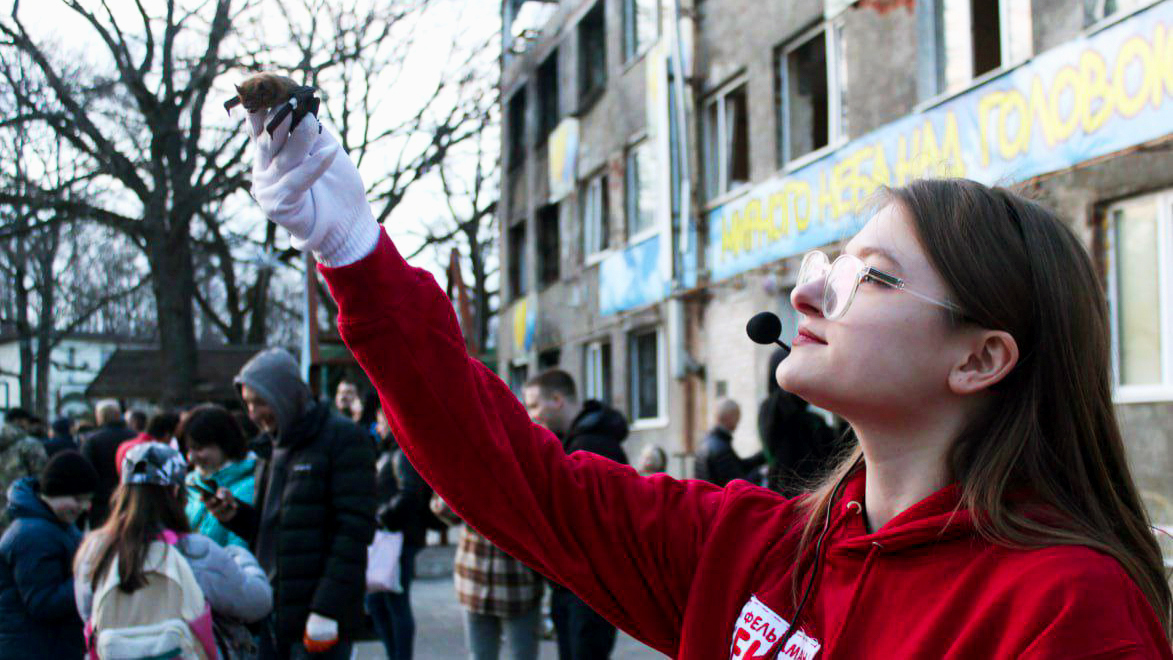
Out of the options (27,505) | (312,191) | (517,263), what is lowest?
(27,505)

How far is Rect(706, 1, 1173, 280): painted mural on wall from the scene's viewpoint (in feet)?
24.9

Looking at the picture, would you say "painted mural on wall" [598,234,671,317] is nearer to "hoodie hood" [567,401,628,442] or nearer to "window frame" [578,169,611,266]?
"window frame" [578,169,611,266]

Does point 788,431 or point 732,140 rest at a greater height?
point 732,140

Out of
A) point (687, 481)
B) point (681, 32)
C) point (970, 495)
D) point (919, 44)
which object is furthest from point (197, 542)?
point (681, 32)

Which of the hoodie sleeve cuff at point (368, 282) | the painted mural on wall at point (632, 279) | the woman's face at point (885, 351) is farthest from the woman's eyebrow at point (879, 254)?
the painted mural on wall at point (632, 279)

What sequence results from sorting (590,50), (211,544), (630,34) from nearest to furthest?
(211,544), (630,34), (590,50)

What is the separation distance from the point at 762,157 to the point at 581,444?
25.1 feet

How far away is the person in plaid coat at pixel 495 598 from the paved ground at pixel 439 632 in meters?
1.97

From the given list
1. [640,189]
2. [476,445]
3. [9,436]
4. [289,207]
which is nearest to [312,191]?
[289,207]

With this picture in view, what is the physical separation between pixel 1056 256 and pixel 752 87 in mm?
11883

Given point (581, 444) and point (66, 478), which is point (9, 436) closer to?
point (66, 478)

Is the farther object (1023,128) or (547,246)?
(547,246)

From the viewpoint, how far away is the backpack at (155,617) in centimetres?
385

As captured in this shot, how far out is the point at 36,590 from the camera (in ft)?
14.8
